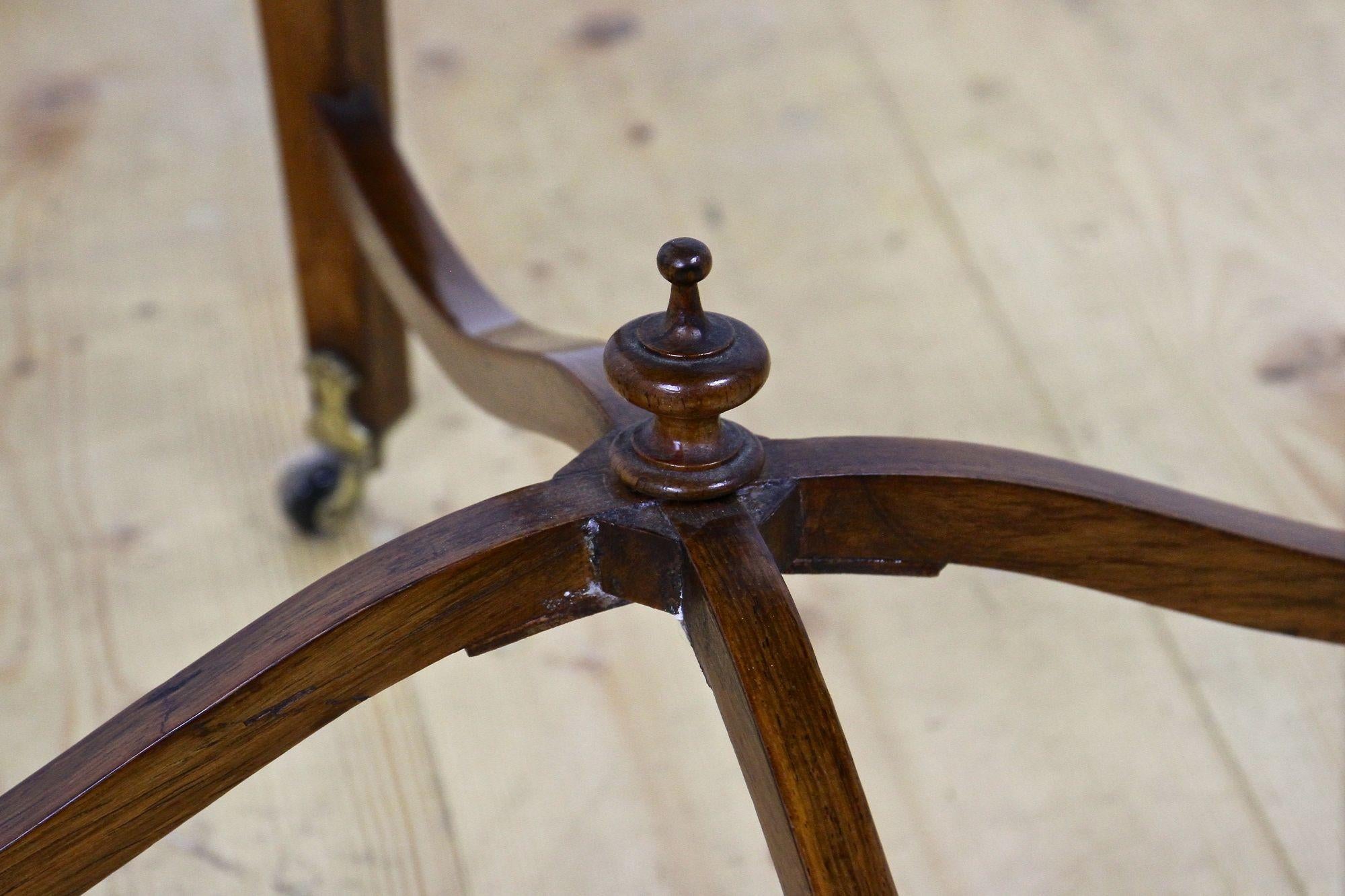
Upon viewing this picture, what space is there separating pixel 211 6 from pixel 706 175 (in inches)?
17.7

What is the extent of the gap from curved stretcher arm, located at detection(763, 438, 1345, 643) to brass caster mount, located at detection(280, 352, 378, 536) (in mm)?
407

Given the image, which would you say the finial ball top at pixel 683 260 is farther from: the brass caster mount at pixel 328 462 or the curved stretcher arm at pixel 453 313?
the brass caster mount at pixel 328 462

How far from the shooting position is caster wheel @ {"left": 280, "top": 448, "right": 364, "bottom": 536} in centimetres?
87

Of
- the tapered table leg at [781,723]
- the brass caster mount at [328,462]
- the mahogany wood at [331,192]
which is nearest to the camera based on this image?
the tapered table leg at [781,723]

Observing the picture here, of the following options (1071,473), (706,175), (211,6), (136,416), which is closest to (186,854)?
(136,416)

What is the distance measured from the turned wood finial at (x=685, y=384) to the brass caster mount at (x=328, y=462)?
15.9 inches

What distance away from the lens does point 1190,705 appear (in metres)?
0.81

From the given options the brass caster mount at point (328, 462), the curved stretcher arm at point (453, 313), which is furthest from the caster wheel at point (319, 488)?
the curved stretcher arm at point (453, 313)

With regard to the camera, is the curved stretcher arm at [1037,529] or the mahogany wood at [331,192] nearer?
the curved stretcher arm at [1037,529]

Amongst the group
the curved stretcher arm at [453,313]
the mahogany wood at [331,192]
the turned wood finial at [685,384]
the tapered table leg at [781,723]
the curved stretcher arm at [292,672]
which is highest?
the mahogany wood at [331,192]

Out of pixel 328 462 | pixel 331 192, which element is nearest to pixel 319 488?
pixel 328 462

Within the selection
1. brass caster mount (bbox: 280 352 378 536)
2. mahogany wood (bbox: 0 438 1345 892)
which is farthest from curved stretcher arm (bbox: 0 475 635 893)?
brass caster mount (bbox: 280 352 378 536)

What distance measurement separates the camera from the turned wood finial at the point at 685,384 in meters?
0.44

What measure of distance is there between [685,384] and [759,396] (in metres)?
0.53
